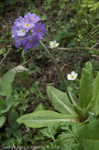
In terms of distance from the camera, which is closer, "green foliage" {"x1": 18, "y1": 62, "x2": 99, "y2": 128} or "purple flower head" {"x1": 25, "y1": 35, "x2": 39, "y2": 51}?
"purple flower head" {"x1": 25, "y1": 35, "x2": 39, "y2": 51}

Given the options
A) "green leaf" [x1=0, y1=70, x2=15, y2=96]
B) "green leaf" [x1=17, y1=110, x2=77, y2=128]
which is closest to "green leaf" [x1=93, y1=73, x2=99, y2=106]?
"green leaf" [x1=17, y1=110, x2=77, y2=128]

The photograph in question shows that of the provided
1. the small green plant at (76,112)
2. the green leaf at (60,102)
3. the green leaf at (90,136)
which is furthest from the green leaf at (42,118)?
the green leaf at (90,136)

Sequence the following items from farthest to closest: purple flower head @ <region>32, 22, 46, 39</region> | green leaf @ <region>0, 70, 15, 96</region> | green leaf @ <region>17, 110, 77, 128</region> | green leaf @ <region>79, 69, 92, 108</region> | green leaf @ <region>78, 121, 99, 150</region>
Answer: green leaf @ <region>0, 70, 15, 96</region> → green leaf @ <region>17, 110, 77, 128</region> → green leaf @ <region>79, 69, 92, 108</region> → purple flower head @ <region>32, 22, 46, 39</region> → green leaf @ <region>78, 121, 99, 150</region>

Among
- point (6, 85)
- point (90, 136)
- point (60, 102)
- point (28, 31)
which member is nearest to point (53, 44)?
point (6, 85)

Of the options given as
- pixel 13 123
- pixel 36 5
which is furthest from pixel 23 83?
pixel 36 5

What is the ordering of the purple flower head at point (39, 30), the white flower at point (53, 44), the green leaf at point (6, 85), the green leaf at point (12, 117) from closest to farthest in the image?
the purple flower head at point (39, 30) → the green leaf at point (12, 117) → the green leaf at point (6, 85) → the white flower at point (53, 44)

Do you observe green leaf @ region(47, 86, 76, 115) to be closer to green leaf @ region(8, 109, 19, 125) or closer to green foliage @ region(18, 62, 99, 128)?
green foliage @ region(18, 62, 99, 128)

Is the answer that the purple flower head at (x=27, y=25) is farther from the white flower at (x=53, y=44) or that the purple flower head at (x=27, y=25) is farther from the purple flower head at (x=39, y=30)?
the white flower at (x=53, y=44)
